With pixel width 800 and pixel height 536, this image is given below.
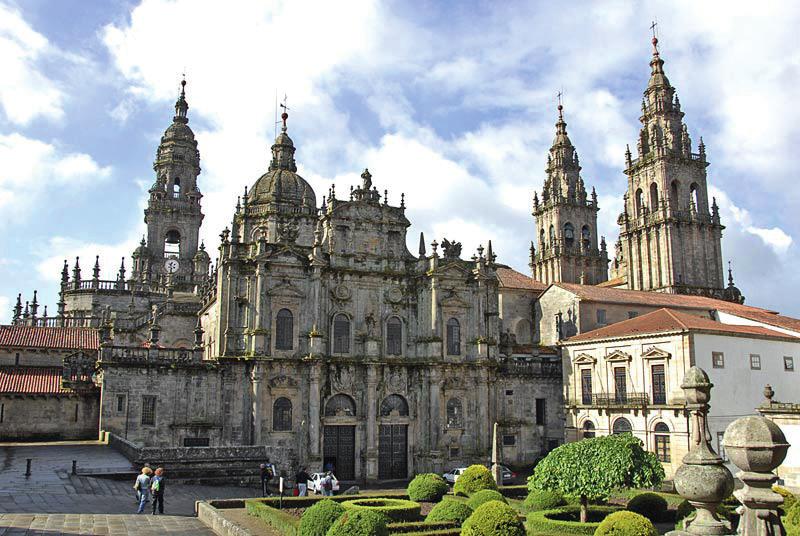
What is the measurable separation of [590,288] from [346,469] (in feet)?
77.0

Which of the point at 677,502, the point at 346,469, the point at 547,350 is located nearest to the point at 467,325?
the point at 547,350

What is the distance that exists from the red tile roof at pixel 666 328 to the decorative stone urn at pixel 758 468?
3012 cm

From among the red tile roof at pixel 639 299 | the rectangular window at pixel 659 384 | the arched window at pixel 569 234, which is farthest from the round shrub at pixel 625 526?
the arched window at pixel 569 234

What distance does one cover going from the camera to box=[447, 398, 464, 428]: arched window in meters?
44.5

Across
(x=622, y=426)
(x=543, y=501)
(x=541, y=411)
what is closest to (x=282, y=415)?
(x=541, y=411)

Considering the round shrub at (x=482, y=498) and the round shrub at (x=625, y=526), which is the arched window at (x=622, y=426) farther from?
the round shrub at (x=625, y=526)

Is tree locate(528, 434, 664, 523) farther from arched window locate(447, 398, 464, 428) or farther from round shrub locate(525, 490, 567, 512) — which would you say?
arched window locate(447, 398, 464, 428)

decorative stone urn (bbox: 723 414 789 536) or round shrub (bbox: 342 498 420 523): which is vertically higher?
decorative stone urn (bbox: 723 414 789 536)

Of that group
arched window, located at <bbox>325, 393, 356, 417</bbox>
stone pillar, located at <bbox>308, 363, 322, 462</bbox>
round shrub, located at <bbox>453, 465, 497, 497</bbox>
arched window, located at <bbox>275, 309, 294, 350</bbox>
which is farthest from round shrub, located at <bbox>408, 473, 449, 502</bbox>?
arched window, located at <bbox>275, 309, 294, 350</bbox>

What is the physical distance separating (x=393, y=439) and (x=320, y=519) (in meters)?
26.7

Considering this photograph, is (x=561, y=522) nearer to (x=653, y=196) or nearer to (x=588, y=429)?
(x=588, y=429)

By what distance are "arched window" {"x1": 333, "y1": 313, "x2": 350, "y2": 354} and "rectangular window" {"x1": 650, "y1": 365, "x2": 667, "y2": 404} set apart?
18117 millimetres

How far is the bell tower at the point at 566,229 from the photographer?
75.5m

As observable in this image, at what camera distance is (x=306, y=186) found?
54969 mm
